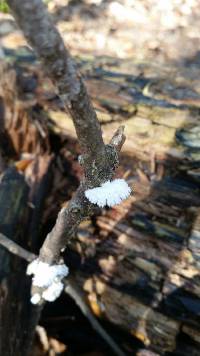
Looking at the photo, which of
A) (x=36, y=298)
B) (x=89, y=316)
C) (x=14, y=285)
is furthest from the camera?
(x=89, y=316)

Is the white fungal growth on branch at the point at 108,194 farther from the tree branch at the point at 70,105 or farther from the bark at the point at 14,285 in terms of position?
the bark at the point at 14,285

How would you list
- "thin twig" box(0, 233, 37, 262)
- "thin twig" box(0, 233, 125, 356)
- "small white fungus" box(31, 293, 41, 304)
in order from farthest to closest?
"thin twig" box(0, 233, 125, 356) → "thin twig" box(0, 233, 37, 262) → "small white fungus" box(31, 293, 41, 304)

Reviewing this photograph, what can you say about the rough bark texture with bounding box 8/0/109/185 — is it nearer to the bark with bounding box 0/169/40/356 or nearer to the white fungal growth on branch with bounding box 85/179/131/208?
the white fungal growth on branch with bounding box 85/179/131/208

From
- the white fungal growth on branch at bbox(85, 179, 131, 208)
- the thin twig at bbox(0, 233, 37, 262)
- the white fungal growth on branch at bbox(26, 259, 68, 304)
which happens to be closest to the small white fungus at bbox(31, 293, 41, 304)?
the white fungal growth on branch at bbox(26, 259, 68, 304)

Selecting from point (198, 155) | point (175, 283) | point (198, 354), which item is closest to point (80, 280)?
point (175, 283)

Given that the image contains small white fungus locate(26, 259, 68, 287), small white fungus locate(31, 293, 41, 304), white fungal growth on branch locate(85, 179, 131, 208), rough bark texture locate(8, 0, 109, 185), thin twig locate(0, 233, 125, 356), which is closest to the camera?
rough bark texture locate(8, 0, 109, 185)

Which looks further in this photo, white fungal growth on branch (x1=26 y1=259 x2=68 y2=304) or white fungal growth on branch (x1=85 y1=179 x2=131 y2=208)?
white fungal growth on branch (x1=26 y1=259 x2=68 y2=304)

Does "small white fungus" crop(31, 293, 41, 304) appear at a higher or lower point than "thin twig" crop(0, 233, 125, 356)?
higher

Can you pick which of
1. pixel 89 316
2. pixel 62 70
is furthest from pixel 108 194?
pixel 89 316

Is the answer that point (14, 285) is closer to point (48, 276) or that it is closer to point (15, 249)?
point (15, 249)

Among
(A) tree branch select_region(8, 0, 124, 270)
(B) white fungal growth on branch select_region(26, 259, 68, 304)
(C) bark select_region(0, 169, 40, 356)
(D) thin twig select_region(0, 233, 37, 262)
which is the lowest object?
(C) bark select_region(0, 169, 40, 356)
